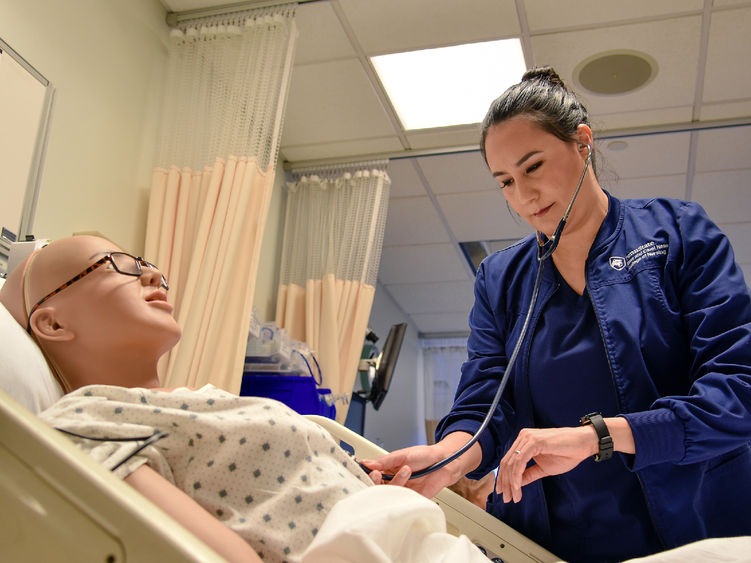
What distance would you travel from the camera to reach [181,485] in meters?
0.93

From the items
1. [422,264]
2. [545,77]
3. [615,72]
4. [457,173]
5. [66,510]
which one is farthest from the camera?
[422,264]

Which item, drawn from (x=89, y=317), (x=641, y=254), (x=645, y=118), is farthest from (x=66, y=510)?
(x=645, y=118)

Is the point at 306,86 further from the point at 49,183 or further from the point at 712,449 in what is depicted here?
the point at 712,449

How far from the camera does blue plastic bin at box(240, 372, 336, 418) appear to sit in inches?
110

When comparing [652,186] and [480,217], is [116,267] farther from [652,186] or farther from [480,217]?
[652,186]

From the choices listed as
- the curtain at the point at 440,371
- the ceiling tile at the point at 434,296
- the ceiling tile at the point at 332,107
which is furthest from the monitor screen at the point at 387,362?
the curtain at the point at 440,371

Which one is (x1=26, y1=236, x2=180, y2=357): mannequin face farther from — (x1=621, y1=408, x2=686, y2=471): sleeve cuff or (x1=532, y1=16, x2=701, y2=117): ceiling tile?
(x1=532, y1=16, x2=701, y2=117): ceiling tile

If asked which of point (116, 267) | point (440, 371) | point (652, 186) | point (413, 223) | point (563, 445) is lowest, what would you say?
point (563, 445)

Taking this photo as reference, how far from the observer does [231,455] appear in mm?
923

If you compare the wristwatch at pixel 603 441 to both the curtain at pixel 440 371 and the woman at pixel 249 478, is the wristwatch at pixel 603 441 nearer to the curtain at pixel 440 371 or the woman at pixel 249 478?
the woman at pixel 249 478

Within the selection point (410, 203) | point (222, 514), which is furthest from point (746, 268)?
point (222, 514)

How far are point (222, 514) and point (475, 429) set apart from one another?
62 centimetres

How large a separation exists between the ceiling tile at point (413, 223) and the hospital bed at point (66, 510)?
3797 millimetres

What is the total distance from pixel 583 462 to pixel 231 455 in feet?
2.28
